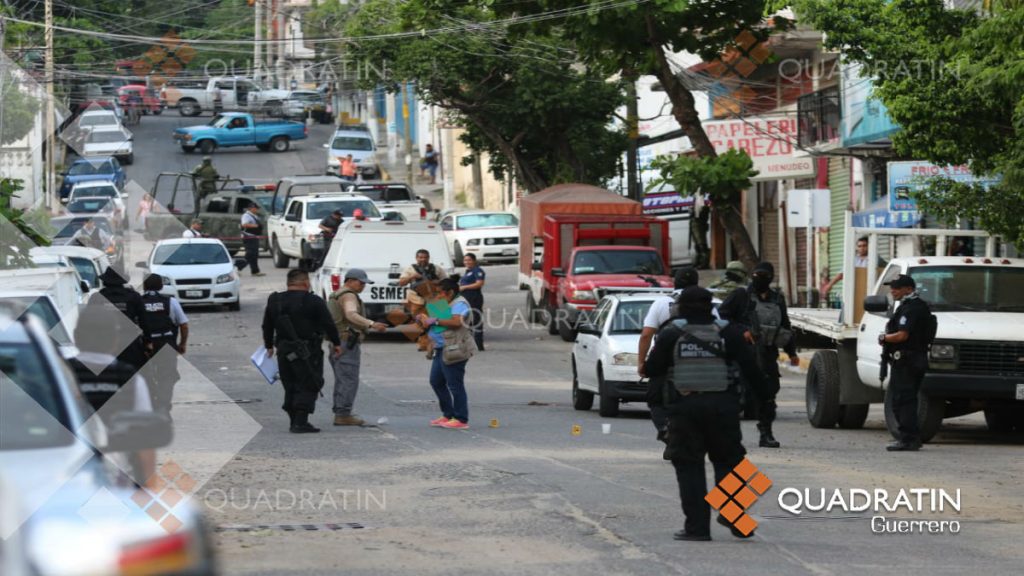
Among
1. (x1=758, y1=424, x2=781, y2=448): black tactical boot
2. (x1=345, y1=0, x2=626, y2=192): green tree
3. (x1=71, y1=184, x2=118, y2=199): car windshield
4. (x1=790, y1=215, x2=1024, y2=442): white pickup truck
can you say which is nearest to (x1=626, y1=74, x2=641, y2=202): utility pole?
(x1=345, y1=0, x2=626, y2=192): green tree

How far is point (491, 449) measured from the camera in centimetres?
1587

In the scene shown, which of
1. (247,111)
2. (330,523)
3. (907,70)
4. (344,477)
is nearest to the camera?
(330,523)

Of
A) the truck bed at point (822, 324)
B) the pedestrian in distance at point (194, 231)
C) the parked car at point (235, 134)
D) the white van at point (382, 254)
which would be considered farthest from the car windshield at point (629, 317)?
the parked car at point (235, 134)

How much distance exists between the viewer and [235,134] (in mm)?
70250

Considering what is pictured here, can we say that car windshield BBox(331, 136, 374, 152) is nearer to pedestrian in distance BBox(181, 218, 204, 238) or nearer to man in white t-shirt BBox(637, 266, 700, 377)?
pedestrian in distance BBox(181, 218, 204, 238)

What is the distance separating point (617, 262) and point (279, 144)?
139 feet

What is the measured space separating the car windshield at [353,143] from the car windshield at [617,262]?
118ft

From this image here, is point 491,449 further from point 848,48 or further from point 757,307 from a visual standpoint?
point 848,48

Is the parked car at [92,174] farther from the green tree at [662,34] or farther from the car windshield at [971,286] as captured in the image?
the car windshield at [971,286]

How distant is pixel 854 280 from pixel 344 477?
8.10 m

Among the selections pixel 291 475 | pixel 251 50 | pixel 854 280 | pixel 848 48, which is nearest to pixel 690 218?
pixel 848 48

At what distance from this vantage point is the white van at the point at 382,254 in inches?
1163

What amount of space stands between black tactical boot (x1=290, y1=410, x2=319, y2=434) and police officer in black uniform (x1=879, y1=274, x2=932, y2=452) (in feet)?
18.8

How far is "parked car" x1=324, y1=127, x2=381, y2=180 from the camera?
219ft
